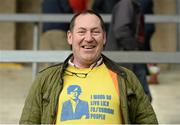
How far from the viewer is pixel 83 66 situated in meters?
2.59

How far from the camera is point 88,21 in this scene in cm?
255

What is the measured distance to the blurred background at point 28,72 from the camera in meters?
5.54

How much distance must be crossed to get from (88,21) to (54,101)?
48 cm

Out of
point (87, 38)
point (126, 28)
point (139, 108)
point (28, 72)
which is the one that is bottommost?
point (139, 108)

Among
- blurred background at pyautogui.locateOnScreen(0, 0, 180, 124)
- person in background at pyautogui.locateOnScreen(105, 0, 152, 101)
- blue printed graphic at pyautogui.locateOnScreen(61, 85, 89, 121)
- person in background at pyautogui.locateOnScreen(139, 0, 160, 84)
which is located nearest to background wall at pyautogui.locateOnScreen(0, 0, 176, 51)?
blurred background at pyautogui.locateOnScreen(0, 0, 180, 124)

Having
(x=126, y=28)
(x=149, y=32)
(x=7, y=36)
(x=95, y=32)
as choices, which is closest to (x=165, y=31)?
(x=149, y=32)

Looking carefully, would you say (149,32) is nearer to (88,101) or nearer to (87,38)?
(87,38)

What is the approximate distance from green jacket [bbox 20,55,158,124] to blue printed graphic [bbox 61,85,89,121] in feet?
0.17

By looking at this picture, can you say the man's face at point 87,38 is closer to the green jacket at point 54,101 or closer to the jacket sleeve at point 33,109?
the green jacket at point 54,101

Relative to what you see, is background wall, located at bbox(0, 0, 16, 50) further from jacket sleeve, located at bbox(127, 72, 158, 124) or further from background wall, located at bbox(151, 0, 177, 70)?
Answer: jacket sleeve, located at bbox(127, 72, 158, 124)

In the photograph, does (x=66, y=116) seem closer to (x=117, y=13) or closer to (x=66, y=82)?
(x=66, y=82)

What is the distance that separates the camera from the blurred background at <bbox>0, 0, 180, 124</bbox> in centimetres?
554

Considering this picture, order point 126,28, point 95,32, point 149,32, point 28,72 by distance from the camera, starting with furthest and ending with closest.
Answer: point 28,72, point 149,32, point 126,28, point 95,32

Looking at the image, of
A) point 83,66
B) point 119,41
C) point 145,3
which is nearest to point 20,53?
point 119,41
